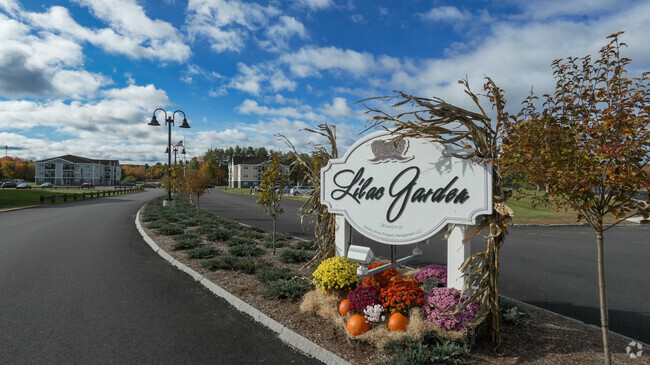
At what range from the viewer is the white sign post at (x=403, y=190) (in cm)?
429

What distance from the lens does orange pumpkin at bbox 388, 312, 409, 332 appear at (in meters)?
4.17

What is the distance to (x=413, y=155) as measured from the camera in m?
4.74

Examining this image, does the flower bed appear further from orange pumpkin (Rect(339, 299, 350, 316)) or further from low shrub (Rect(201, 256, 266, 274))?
low shrub (Rect(201, 256, 266, 274))

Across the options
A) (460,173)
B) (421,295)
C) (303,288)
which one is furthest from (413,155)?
(303,288)

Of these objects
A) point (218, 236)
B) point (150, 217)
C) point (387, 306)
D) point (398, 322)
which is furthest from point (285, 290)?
point (150, 217)

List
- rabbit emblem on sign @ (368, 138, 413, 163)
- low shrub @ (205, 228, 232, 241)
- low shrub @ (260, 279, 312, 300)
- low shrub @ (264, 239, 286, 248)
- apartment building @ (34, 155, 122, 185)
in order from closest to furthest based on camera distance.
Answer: rabbit emblem on sign @ (368, 138, 413, 163)
low shrub @ (260, 279, 312, 300)
low shrub @ (264, 239, 286, 248)
low shrub @ (205, 228, 232, 241)
apartment building @ (34, 155, 122, 185)

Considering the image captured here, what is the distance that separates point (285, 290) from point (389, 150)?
10.3ft

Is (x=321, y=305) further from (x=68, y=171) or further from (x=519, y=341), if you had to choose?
(x=68, y=171)

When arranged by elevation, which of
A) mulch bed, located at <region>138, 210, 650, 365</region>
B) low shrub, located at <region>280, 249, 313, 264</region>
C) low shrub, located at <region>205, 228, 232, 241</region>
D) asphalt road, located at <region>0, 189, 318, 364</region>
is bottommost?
asphalt road, located at <region>0, 189, 318, 364</region>

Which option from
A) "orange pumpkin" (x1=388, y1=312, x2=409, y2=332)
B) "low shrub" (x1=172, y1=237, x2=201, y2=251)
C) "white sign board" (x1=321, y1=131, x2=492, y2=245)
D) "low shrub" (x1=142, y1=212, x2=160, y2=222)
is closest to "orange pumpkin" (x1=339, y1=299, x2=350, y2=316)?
"orange pumpkin" (x1=388, y1=312, x2=409, y2=332)

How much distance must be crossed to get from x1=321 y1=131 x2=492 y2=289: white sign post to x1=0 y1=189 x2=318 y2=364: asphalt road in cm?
222

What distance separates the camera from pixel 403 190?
4.80 meters

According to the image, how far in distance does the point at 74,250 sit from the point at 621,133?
1281cm

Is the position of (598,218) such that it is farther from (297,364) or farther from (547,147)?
(297,364)
